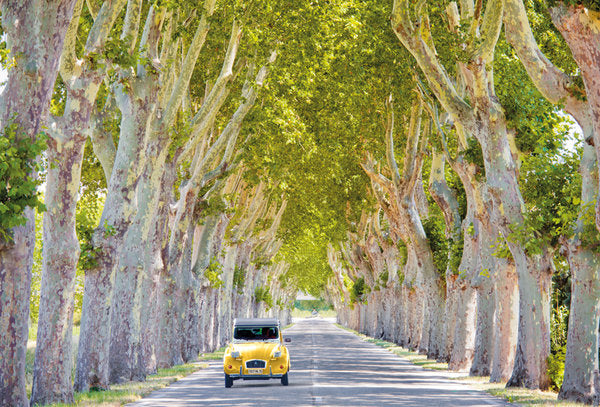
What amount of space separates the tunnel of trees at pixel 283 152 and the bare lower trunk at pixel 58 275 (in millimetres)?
34

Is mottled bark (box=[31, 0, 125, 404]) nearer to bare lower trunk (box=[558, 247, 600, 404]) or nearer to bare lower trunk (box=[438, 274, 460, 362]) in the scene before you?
bare lower trunk (box=[558, 247, 600, 404])

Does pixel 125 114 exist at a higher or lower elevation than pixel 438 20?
lower

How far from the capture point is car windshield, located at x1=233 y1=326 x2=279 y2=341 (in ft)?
64.8

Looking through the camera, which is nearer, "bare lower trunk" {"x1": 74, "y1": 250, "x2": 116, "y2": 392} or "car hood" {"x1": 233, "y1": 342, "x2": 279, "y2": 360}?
"bare lower trunk" {"x1": 74, "y1": 250, "x2": 116, "y2": 392}

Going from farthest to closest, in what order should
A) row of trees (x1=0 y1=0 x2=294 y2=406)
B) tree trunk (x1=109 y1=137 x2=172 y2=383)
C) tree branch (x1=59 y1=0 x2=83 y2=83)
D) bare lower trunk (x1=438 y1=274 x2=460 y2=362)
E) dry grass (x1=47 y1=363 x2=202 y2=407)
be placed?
bare lower trunk (x1=438 y1=274 x2=460 y2=362)
tree trunk (x1=109 y1=137 x2=172 y2=383)
dry grass (x1=47 y1=363 x2=202 y2=407)
tree branch (x1=59 y1=0 x2=83 y2=83)
row of trees (x1=0 y1=0 x2=294 y2=406)

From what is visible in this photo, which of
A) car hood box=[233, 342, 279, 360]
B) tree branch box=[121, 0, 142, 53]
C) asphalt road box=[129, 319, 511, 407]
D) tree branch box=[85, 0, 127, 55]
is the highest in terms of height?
tree branch box=[121, 0, 142, 53]

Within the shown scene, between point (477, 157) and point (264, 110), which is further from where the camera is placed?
point (264, 110)

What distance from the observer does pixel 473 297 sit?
79.3 ft

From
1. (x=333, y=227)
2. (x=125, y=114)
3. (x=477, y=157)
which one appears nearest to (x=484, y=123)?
(x=477, y=157)

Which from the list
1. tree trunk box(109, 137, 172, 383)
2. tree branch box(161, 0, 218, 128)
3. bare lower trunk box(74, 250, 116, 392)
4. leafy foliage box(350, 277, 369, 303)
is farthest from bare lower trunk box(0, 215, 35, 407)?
leafy foliage box(350, 277, 369, 303)

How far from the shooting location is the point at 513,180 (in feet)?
57.1

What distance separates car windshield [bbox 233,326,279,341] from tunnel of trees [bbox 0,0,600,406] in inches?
97.3

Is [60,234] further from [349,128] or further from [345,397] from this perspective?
[349,128]

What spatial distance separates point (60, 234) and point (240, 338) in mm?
7522
